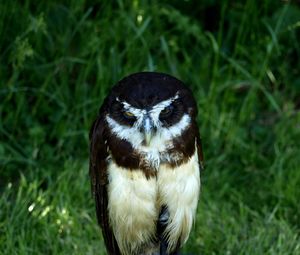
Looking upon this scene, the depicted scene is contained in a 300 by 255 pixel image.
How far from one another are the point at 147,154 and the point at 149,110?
0.74ft

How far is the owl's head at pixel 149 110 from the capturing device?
4.42 m

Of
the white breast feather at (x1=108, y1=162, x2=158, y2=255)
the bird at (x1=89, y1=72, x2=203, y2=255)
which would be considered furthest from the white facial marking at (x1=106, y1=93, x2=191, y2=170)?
the white breast feather at (x1=108, y1=162, x2=158, y2=255)

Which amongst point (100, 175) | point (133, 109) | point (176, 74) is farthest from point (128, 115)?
point (176, 74)

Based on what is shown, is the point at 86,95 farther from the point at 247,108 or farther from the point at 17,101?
the point at 247,108

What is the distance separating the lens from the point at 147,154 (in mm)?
4496

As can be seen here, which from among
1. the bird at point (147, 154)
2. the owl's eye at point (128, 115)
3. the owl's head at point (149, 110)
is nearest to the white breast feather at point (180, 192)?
the bird at point (147, 154)

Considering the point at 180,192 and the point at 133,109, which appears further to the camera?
the point at 180,192

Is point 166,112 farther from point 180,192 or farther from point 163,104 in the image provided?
point 180,192

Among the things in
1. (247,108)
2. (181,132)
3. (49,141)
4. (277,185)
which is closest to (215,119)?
(247,108)

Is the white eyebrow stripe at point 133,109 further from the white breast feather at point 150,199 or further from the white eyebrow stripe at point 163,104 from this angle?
the white breast feather at point 150,199

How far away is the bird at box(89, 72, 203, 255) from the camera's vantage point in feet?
14.6

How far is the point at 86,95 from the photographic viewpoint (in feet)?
20.6

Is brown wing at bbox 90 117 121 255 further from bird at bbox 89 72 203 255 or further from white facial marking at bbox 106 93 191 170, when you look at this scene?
white facial marking at bbox 106 93 191 170

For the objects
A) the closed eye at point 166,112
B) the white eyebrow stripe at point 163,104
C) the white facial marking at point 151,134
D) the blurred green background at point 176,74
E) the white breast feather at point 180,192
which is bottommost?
the blurred green background at point 176,74
